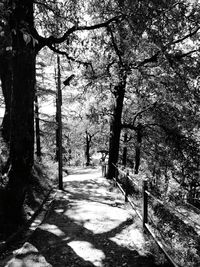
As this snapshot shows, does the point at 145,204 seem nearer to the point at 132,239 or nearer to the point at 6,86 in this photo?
the point at 132,239

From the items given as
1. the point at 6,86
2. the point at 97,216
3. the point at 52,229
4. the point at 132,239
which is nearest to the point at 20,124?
the point at 52,229

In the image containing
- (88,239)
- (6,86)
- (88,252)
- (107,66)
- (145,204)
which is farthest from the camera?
(6,86)

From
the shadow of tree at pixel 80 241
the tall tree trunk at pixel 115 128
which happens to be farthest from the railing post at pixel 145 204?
the tall tree trunk at pixel 115 128

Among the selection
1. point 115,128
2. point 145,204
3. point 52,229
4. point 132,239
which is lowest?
point 52,229

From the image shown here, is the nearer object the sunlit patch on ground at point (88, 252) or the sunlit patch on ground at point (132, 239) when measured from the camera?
the sunlit patch on ground at point (88, 252)

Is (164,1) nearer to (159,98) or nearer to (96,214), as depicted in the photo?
(96,214)

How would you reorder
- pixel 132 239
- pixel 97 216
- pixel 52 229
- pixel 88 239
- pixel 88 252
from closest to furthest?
pixel 88 252
pixel 132 239
pixel 88 239
pixel 52 229
pixel 97 216

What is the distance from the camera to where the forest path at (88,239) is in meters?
4.99

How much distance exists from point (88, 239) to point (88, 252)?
0.74 m

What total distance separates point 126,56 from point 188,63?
291cm

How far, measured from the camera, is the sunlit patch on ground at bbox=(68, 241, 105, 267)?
499cm

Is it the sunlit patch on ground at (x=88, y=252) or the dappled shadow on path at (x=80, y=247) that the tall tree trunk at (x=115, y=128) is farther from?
the sunlit patch on ground at (x=88, y=252)

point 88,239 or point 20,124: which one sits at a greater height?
point 20,124

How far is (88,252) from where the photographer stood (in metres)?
5.36
